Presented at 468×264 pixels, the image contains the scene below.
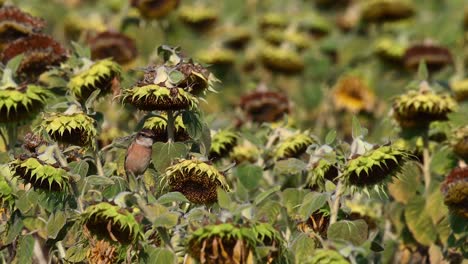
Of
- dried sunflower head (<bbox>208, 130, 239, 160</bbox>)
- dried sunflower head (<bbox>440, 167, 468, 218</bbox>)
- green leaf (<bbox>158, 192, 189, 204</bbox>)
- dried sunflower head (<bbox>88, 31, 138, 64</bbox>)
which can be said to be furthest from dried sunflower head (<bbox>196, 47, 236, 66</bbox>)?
green leaf (<bbox>158, 192, 189, 204</bbox>)

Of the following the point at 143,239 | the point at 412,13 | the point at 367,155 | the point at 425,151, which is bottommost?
the point at 143,239

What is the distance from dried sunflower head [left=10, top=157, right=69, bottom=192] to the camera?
257 cm

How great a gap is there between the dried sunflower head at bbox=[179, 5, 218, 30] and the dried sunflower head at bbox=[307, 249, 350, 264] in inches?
170

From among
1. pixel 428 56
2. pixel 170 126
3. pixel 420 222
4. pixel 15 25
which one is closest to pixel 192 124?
pixel 170 126

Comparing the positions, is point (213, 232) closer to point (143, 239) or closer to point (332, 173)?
point (143, 239)

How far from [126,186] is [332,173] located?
0.71 m

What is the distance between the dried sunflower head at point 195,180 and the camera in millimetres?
2676

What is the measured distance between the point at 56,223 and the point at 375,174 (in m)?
0.95

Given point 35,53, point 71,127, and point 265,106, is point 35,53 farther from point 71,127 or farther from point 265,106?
point 265,106

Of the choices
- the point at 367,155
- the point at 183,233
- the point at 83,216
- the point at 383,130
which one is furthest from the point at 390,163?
the point at 383,130

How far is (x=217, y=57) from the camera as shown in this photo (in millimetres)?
6020

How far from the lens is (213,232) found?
2289mm

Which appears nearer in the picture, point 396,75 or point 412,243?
point 412,243

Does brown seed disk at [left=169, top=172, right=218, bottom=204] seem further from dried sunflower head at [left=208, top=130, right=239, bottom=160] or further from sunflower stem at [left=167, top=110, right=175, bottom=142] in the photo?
dried sunflower head at [left=208, top=130, right=239, bottom=160]
